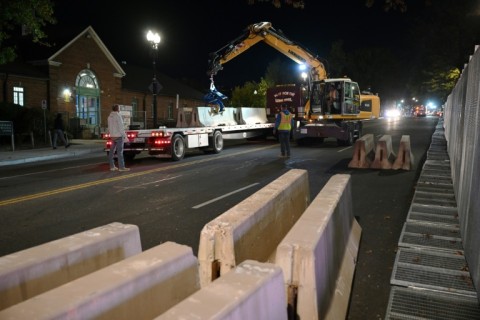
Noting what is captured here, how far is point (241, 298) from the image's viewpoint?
243 cm

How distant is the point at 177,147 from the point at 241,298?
14378mm

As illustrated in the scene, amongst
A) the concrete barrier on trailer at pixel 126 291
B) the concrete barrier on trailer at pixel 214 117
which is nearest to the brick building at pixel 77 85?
the concrete barrier on trailer at pixel 214 117

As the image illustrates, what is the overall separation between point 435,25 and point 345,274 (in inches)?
1858

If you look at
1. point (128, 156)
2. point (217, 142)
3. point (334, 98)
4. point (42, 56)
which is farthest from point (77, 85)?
point (334, 98)

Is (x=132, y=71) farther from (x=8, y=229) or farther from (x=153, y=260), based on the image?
(x=153, y=260)

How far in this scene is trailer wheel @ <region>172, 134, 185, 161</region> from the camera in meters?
16.2

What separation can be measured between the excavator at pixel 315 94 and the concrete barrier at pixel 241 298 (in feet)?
61.5

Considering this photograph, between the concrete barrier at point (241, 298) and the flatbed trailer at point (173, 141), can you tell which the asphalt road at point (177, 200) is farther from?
the concrete barrier at point (241, 298)

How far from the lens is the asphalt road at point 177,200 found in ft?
19.7

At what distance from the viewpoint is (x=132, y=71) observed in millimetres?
48031

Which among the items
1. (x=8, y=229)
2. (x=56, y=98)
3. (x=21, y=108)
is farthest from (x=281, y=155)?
(x=56, y=98)

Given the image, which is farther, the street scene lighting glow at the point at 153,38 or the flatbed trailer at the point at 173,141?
the street scene lighting glow at the point at 153,38

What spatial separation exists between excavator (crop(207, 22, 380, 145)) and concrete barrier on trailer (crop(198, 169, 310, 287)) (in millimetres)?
15210

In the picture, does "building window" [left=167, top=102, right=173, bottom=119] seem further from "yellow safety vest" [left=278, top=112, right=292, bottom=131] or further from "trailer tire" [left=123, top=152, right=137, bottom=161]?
"yellow safety vest" [left=278, top=112, right=292, bottom=131]
